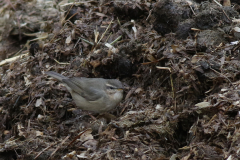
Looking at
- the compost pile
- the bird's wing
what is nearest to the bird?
the bird's wing

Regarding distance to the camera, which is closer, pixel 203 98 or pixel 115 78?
pixel 203 98

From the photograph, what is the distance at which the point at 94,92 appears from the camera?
671 centimetres

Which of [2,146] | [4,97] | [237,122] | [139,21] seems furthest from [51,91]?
[237,122]

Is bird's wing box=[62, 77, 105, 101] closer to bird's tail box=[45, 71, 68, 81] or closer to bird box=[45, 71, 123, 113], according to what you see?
bird box=[45, 71, 123, 113]

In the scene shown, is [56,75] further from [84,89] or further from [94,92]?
[94,92]

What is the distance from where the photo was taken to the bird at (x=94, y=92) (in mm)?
6430

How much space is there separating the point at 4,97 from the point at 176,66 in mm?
3944

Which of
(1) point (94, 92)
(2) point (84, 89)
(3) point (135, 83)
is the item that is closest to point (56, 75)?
(2) point (84, 89)

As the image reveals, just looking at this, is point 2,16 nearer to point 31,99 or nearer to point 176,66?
point 31,99

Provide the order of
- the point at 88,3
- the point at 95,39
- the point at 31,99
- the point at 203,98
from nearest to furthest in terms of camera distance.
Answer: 1. the point at 203,98
2. the point at 31,99
3. the point at 95,39
4. the point at 88,3

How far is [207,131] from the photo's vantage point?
4789mm

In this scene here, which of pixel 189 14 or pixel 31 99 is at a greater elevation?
pixel 189 14

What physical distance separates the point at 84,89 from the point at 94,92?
0.22 meters

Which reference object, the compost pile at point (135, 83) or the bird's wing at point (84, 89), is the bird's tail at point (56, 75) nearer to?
the bird's wing at point (84, 89)
